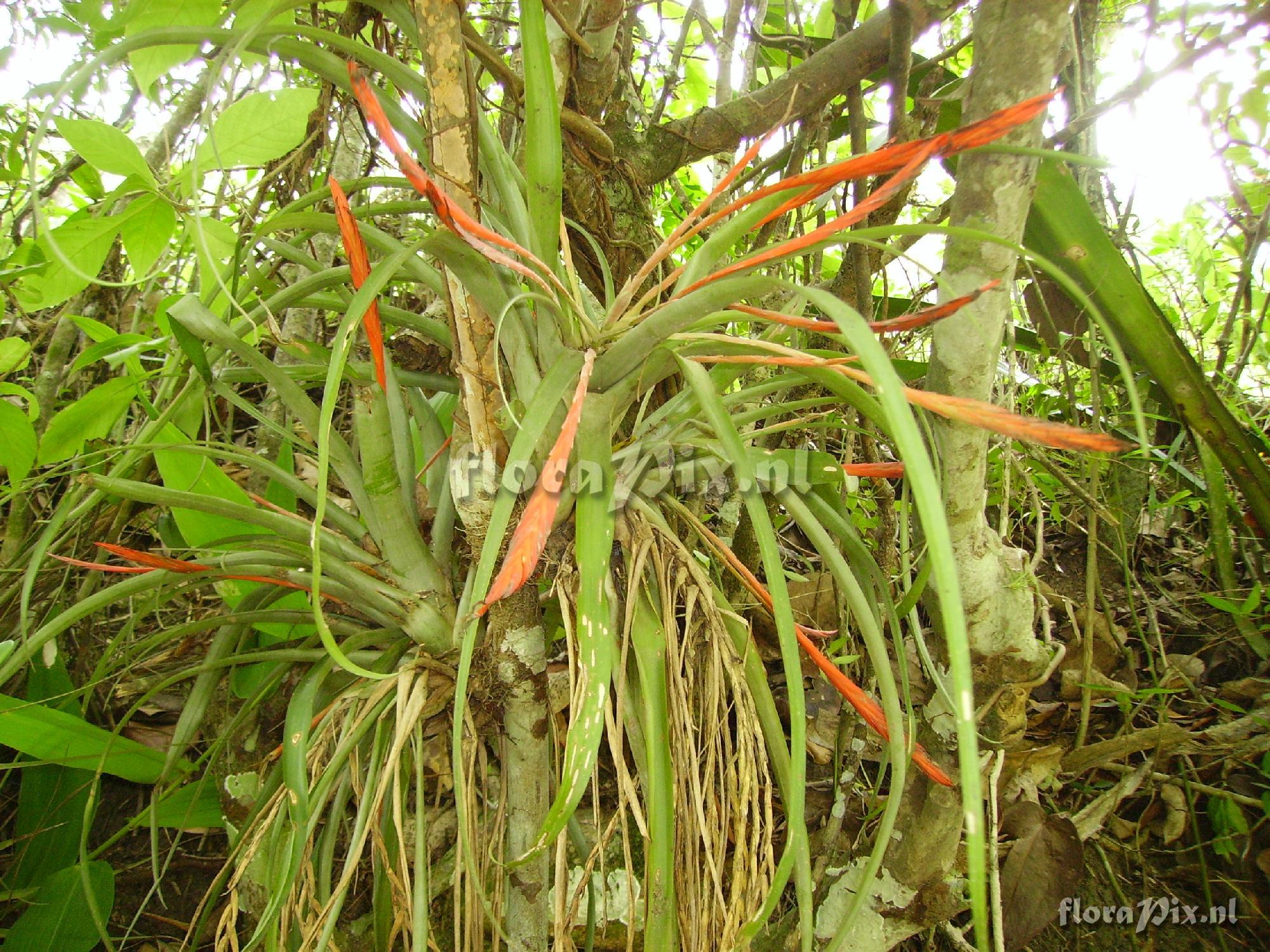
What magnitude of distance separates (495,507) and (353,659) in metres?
0.29

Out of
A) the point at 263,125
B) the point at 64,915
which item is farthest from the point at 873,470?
the point at 64,915

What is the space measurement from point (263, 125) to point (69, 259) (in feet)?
0.67

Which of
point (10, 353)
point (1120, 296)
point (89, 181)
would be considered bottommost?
point (10, 353)

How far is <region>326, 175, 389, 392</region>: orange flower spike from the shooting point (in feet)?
1.49

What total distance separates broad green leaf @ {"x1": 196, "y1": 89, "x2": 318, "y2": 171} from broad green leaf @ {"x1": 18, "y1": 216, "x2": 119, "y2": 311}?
13 cm

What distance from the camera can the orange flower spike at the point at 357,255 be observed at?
454mm

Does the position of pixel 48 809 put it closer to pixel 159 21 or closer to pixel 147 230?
pixel 147 230

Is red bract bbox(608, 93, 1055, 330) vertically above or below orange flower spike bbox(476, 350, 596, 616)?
above

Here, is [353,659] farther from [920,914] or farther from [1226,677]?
[1226,677]

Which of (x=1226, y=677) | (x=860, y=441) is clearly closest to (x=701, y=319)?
(x=860, y=441)

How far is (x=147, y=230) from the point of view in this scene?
2.21 feet

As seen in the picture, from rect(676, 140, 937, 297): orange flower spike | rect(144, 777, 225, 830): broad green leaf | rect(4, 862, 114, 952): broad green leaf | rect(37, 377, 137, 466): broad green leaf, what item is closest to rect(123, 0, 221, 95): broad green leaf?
rect(37, 377, 137, 466): broad green leaf

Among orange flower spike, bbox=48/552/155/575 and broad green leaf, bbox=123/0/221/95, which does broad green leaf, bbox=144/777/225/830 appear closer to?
orange flower spike, bbox=48/552/155/575

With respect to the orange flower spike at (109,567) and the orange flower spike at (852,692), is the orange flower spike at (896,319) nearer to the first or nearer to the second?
the orange flower spike at (852,692)
